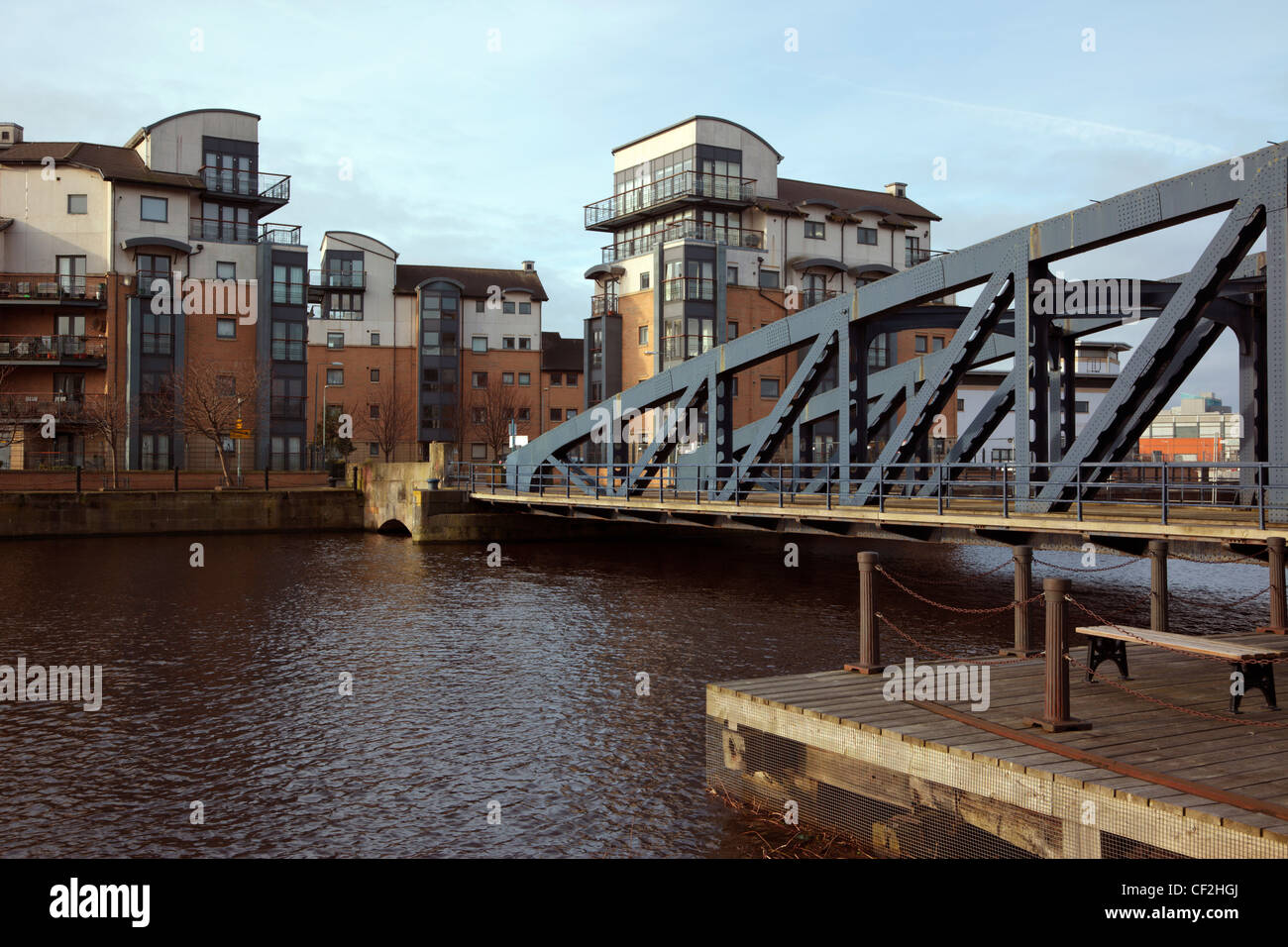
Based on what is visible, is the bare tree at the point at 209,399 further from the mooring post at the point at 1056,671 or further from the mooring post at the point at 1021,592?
the mooring post at the point at 1056,671

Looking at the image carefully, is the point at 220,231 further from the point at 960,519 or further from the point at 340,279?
the point at 960,519

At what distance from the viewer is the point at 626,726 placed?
12547mm

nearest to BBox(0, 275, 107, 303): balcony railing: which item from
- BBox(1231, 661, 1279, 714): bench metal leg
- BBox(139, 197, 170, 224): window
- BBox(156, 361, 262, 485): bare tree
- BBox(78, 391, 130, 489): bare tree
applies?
BBox(139, 197, 170, 224): window

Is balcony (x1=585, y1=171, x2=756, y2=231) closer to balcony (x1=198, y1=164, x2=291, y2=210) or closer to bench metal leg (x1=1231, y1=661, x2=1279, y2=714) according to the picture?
balcony (x1=198, y1=164, x2=291, y2=210)

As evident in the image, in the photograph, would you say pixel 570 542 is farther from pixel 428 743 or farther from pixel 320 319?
pixel 320 319

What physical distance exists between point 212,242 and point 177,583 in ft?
107

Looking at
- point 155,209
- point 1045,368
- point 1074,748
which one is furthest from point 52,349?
point 1074,748

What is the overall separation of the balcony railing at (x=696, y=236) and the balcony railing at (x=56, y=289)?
28170 millimetres

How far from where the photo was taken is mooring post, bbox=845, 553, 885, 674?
10047 mm

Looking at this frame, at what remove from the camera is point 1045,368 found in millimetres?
18891

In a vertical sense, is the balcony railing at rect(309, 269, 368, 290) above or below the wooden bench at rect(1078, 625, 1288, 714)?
above

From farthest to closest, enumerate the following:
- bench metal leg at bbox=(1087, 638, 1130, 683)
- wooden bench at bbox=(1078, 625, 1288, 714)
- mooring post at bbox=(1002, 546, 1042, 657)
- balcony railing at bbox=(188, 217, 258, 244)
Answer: balcony railing at bbox=(188, 217, 258, 244), mooring post at bbox=(1002, 546, 1042, 657), bench metal leg at bbox=(1087, 638, 1130, 683), wooden bench at bbox=(1078, 625, 1288, 714)

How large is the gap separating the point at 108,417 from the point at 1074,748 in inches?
1849
